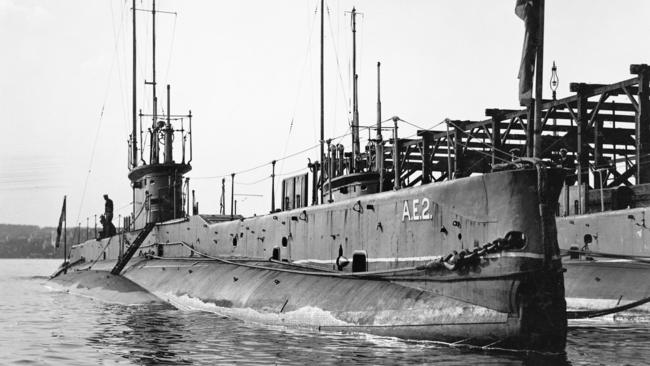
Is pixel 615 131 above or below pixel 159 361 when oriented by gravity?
above

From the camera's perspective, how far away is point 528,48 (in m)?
15.6

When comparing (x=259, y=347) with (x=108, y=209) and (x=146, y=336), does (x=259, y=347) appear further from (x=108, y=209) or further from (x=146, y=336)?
(x=108, y=209)

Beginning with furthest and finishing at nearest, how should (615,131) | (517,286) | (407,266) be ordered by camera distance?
(615,131) < (407,266) < (517,286)

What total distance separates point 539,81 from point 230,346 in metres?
8.12

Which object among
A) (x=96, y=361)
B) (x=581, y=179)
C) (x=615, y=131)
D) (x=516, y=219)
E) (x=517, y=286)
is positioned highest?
(x=615, y=131)

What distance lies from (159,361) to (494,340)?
614cm

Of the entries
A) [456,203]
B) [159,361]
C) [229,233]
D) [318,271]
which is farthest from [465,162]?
[159,361]

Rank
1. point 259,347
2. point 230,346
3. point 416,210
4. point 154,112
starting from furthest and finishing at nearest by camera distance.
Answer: point 154,112, point 416,210, point 230,346, point 259,347

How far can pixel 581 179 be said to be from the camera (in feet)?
93.6

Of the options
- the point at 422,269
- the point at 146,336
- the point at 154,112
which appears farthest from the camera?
the point at 154,112

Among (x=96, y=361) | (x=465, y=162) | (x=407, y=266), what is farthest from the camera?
(x=465, y=162)

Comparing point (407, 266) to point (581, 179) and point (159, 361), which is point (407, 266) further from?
point (581, 179)

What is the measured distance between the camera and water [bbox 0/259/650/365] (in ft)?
48.7

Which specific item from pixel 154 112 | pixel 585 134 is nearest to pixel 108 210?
pixel 154 112
